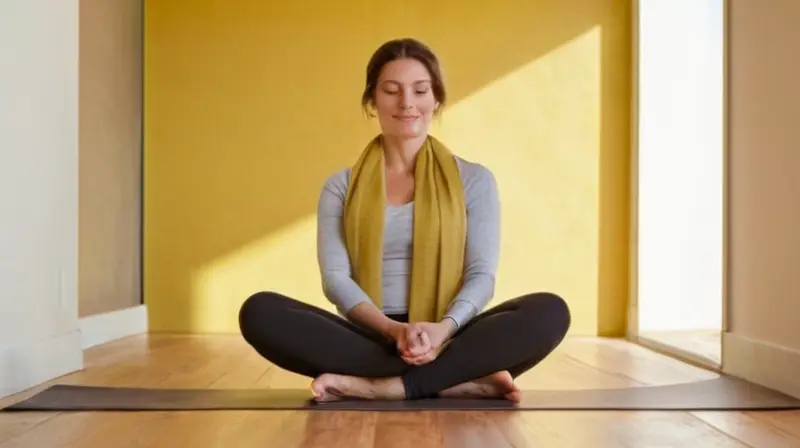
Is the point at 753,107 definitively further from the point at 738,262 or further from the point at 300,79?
the point at 300,79

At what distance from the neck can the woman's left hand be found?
0.44m

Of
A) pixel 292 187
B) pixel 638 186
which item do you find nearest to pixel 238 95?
pixel 292 187

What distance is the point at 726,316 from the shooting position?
2695 mm

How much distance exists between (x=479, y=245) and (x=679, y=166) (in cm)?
184

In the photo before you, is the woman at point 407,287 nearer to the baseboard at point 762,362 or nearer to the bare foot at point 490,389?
the bare foot at point 490,389

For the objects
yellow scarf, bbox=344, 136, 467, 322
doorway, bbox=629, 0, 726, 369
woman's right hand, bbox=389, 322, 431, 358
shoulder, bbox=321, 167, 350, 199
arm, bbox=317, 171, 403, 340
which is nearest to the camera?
woman's right hand, bbox=389, 322, 431, 358

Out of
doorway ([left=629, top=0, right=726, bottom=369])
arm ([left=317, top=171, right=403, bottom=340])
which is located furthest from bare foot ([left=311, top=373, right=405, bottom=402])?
doorway ([left=629, top=0, right=726, bottom=369])

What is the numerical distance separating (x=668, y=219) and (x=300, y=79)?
62.1 inches

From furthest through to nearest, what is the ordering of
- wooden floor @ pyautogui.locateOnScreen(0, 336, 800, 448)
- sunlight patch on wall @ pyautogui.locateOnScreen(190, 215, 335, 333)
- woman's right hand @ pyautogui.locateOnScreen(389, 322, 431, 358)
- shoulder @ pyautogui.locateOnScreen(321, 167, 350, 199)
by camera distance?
sunlight patch on wall @ pyautogui.locateOnScreen(190, 215, 335, 333) < shoulder @ pyautogui.locateOnScreen(321, 167, 350, 199) < woman's right hand @ pyautogui.locateOnScreen(389, 322, 431, 358) < wooden floor @ pyautogui.locateOnScreen(0, 336, 800, 448)

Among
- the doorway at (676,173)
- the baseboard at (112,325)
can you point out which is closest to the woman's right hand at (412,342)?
the baseboard at (112,325)

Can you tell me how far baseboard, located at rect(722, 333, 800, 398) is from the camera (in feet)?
7.34

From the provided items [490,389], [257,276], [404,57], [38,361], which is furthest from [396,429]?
[257,276]

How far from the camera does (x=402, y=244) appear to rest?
2297mm

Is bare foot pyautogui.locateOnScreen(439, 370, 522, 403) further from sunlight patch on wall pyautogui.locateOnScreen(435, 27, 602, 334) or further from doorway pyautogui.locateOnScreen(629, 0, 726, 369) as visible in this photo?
sunlight patch on wall pyautogui.locateOnScreen(435, 27, 602, 334)
